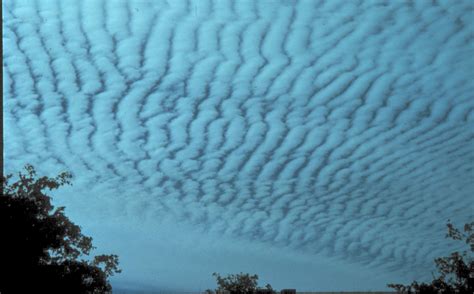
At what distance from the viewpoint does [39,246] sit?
3142 centimetres

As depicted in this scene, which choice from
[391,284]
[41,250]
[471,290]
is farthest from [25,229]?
[471,290]

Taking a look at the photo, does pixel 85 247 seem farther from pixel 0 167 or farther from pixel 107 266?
pixel 0 167

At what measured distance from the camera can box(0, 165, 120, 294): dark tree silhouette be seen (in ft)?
99.6

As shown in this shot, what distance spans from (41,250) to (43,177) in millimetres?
4493

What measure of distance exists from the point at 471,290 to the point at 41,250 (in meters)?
23.1

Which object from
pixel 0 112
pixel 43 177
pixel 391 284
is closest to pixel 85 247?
pixel 43 177

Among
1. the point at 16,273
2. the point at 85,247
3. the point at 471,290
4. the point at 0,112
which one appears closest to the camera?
the point at 16,273

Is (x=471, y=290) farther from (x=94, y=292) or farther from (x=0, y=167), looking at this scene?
(x=0, y=167)

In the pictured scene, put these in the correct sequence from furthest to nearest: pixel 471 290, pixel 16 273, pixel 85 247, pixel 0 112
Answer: pixel 0 112
pixel 85 247
pixel 471 290
pixel 16 273

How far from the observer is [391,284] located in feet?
118

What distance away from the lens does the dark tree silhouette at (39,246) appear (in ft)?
99.6

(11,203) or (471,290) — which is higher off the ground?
(11,203)

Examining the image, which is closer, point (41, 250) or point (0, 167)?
point (41, 250)

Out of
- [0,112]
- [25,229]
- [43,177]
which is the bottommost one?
[25,229]
